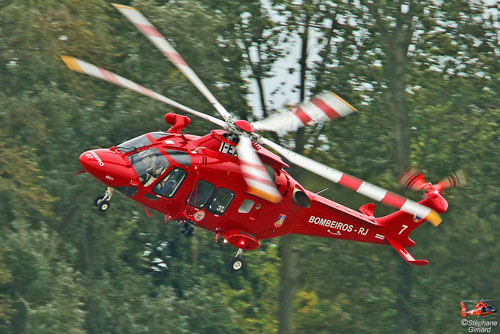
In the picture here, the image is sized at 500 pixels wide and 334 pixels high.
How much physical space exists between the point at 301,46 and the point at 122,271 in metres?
9.27

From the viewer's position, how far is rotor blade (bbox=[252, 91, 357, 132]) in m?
20.9

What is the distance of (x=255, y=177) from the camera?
1766 cm

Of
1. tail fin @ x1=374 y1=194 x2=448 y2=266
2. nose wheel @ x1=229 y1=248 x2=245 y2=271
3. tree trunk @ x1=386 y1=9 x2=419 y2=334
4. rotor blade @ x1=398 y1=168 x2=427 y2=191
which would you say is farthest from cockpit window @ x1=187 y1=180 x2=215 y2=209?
tree trunk @ x1=386 y1=9 x2=419 y2=334

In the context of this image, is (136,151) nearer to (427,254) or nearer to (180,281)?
(427,254)

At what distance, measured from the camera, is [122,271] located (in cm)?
3325

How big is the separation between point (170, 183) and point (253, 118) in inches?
422

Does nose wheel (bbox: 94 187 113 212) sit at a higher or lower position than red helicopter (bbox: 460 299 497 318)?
higher

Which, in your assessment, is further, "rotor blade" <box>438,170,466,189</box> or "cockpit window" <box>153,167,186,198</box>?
"rotor blade" <box>438,170,466,189</box>

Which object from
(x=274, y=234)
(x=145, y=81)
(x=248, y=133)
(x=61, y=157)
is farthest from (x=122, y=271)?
(x=248, y=133)

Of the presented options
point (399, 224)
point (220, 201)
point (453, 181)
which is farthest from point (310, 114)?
point (399, 224)

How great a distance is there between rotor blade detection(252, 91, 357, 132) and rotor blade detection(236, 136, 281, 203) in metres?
1.68

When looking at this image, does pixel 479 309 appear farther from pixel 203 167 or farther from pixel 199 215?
pixel 203 167

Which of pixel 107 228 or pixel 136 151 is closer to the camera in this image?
pixel 136 151

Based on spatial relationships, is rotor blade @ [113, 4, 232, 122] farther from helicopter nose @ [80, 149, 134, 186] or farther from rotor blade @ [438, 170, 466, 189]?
rotor blade @ [438, 170, 466, 189]
